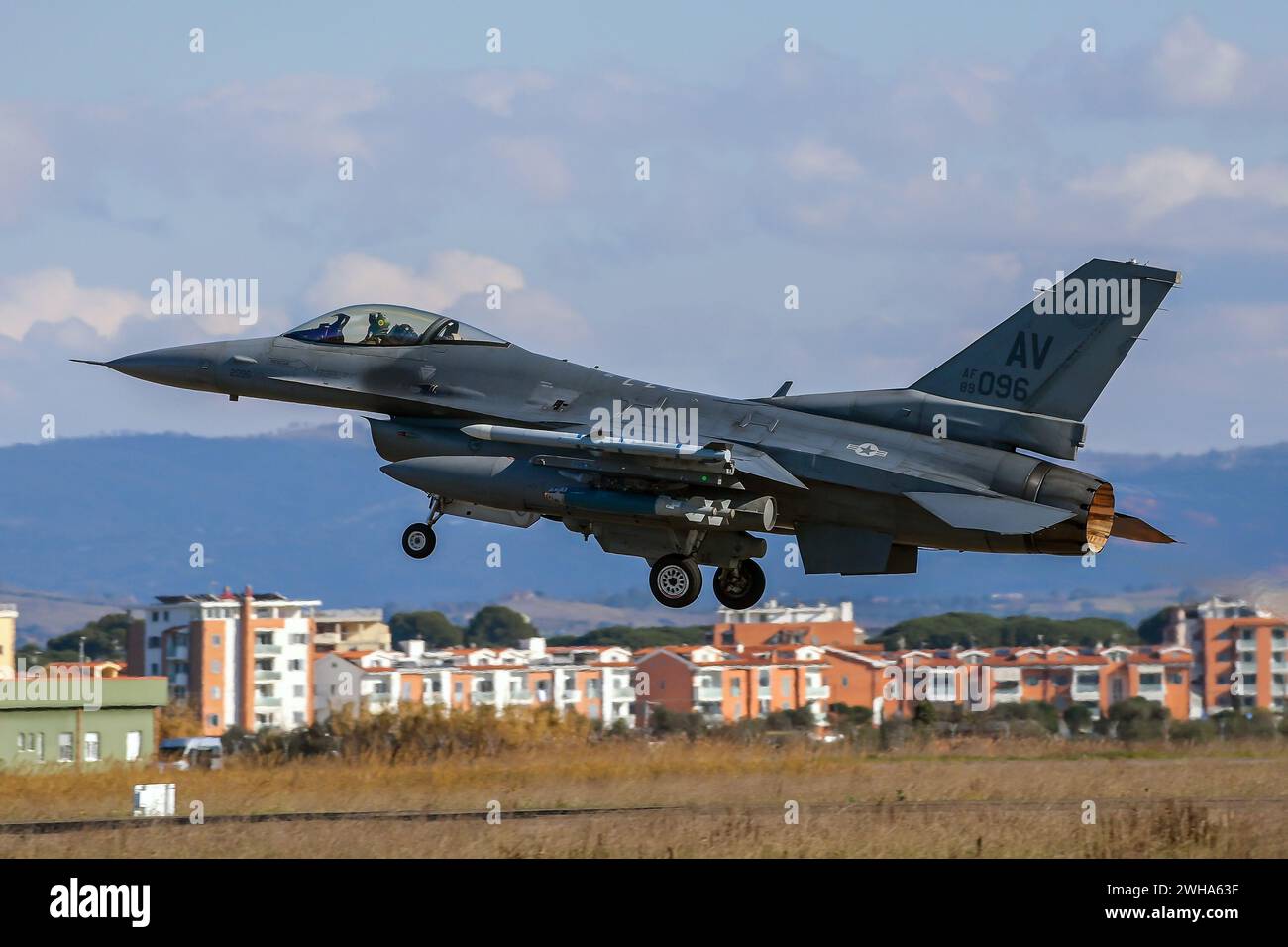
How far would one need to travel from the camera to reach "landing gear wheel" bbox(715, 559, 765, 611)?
74.0ft

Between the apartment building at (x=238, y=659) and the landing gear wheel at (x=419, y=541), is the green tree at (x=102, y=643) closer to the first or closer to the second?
the apartment building at (x=238, y=659)

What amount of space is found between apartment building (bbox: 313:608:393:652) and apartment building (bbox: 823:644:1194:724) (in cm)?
A: 3301

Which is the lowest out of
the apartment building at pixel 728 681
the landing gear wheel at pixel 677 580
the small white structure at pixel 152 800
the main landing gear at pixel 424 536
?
the small white structure at pixel 152 800

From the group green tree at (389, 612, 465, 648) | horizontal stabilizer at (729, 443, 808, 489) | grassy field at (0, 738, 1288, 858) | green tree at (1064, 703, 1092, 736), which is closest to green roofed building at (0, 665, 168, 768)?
grassy field at (0, 738, 1288, 858)

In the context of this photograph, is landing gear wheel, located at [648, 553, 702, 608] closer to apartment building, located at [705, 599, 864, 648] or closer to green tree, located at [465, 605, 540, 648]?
apartment building, located at [705, 599, 864, 648]

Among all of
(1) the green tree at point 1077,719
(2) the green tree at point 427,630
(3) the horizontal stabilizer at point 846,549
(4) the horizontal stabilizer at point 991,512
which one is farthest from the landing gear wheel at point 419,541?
(2) the green tree at point 427,630

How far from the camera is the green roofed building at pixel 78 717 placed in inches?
1780

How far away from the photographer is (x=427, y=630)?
11275 centimetres

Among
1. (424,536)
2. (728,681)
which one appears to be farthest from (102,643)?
(424,536)

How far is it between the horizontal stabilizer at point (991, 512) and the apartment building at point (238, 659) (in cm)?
6206

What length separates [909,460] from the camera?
20688 millimetres

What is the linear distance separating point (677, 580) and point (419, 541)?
312 cm
